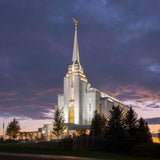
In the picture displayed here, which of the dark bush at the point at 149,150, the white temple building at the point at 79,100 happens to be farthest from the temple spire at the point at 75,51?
the dark bush at the point at 149,150

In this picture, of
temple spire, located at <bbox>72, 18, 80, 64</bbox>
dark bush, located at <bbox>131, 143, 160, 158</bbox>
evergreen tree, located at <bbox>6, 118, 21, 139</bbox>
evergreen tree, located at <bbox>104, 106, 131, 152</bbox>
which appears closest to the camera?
dark bush, located at <bbox>131, 143, 160, 158</bbox>

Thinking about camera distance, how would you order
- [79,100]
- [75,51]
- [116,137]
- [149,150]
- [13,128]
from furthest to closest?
[75,51], [79,100], [13,128], [116,137], [149,150]

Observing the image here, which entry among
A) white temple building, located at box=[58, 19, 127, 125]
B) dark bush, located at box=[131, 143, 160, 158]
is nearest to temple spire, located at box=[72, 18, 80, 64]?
white temple building, located at box=[58, 19, 127, 125]

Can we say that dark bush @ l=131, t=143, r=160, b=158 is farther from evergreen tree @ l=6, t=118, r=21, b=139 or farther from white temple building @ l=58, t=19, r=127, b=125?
white temple building @ l=58, t=19, r=127, b=125

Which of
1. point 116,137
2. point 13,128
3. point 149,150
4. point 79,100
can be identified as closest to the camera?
point 149,150

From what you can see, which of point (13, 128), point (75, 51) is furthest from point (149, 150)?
point (75, 51)

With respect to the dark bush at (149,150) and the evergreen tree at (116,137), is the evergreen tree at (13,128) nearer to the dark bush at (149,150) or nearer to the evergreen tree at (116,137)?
the evergreen tree at (116,137)

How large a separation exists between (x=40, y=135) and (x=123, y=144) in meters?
50.9

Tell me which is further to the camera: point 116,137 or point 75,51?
point 75,51

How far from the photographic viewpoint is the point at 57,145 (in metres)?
28.9

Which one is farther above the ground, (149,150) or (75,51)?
(75,51)

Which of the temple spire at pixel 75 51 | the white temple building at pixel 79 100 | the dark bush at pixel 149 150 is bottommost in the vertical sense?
the dark bush at pixel 149 150

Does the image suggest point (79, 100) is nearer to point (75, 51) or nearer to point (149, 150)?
point (75, 51)

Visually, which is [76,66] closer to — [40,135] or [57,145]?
[40,135]
